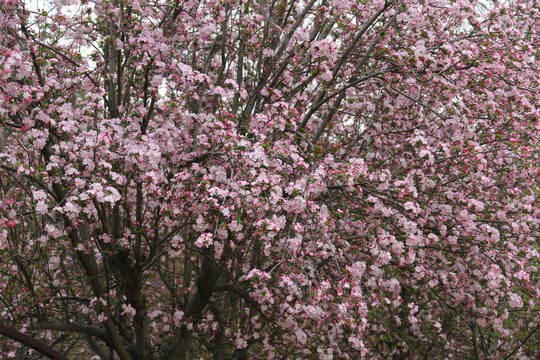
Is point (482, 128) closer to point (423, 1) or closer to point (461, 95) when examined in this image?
point (461, 95)

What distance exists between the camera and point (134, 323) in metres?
6.50

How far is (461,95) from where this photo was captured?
620cm

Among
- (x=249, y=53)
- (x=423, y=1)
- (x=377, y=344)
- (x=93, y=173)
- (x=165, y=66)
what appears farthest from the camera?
(x=377, y=344)

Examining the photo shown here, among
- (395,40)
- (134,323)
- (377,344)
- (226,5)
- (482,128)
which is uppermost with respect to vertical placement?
(226,5)

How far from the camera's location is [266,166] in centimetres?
457

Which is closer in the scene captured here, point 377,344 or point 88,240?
point 88,240

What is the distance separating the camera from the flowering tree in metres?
4.76

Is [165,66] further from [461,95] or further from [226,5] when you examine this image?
[461,95]

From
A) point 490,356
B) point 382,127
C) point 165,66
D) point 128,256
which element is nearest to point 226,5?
point 165,66

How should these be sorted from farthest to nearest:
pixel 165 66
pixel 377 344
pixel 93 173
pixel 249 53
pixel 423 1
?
pixel 377 344 → pixel 249 53 → pixel 423 1 → pixel 165 66 → pixel 93 173

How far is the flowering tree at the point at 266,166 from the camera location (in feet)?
15.6

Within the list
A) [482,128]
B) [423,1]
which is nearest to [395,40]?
[423,1]

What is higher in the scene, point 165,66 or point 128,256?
point 165,66

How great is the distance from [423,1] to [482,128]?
6.89 ft
